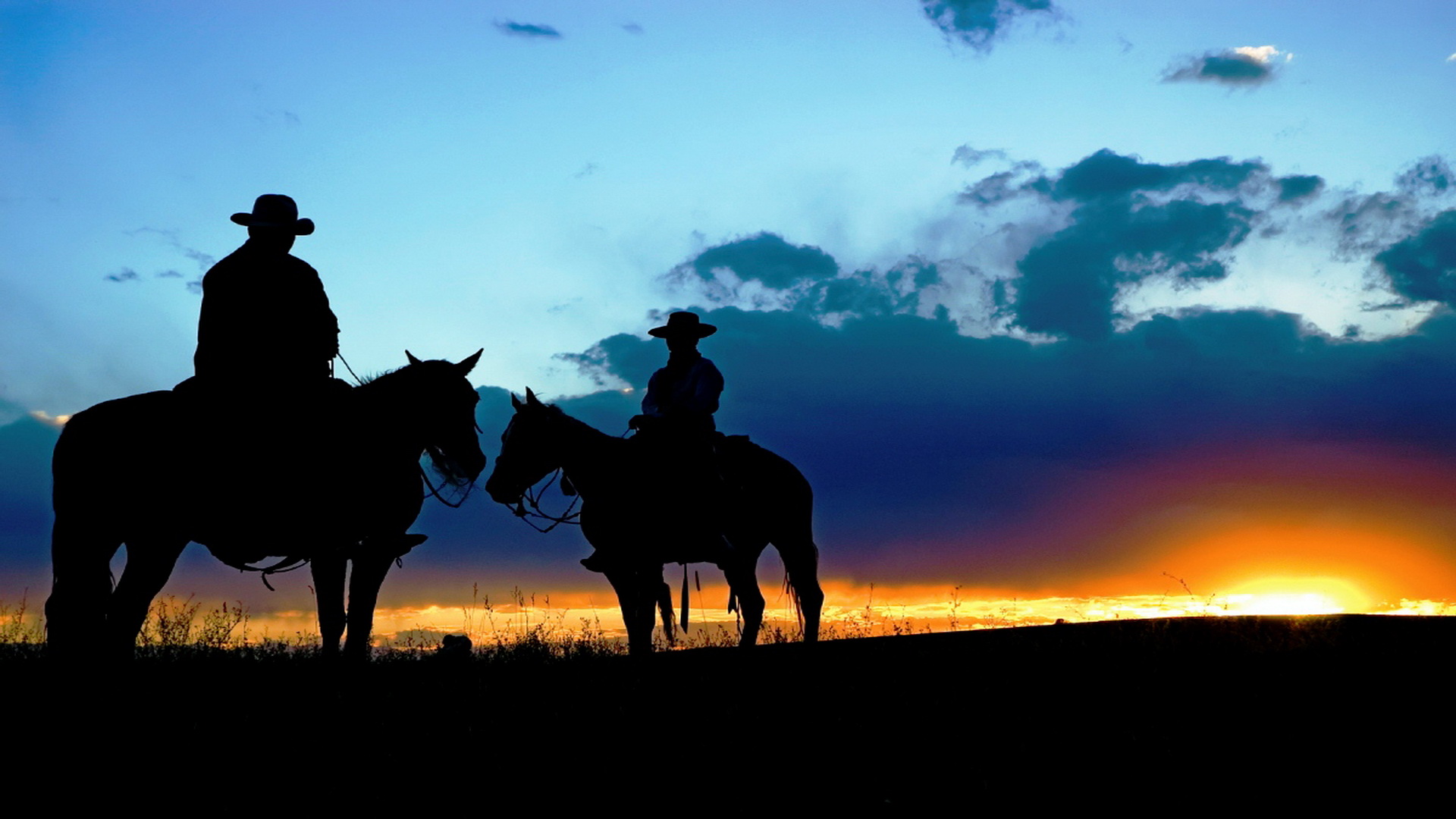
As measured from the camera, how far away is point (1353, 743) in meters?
6.01

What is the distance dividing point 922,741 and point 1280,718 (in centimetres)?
219

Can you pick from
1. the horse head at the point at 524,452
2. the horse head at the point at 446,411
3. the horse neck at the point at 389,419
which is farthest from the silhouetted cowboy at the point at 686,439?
the horse neck at the point at 389,419

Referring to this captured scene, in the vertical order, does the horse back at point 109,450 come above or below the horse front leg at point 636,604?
above

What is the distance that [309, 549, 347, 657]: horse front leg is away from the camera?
9.55 m

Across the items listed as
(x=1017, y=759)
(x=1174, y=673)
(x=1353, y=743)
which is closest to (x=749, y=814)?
(x=1017, y=759)

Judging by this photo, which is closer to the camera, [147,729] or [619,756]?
[619,756]

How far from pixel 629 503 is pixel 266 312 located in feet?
15.6

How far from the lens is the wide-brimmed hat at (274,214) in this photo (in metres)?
9.50

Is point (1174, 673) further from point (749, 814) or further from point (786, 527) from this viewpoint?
point (786, 527)

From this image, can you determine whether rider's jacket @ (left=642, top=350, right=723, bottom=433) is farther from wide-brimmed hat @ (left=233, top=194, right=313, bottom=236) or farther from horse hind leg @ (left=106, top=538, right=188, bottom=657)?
horse hind leg @ (left=106, top=538, right=188, bottom=657)

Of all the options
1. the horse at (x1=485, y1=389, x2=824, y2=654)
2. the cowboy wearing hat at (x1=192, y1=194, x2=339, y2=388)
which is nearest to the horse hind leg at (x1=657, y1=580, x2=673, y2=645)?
the horse at (x1=485, y1=389, x2=824, y2=654)

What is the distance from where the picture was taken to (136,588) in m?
8.70

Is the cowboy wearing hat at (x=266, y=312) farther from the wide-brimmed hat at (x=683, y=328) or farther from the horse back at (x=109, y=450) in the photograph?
the wide-brimmed hat at (x=683, y=328)

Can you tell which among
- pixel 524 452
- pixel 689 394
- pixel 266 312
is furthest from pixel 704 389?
pixel 266 312
